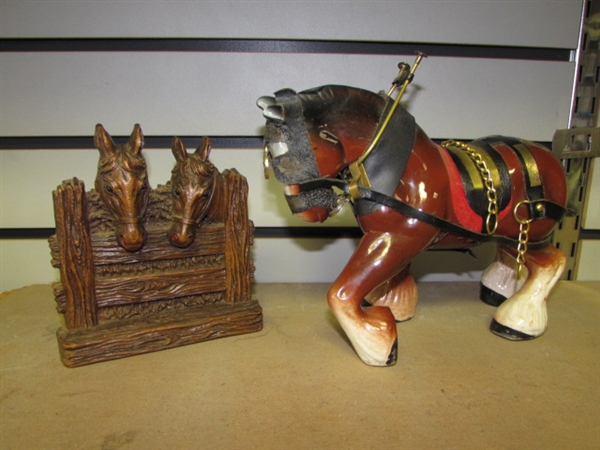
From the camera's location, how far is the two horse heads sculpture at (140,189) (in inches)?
28.8

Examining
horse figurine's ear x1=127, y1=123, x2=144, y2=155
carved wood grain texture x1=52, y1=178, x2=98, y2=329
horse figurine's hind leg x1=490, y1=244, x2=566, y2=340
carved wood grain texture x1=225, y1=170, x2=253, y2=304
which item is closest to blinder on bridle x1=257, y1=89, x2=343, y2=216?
carved wood grain texture x1=225, y1=170, x2=253, y2=304

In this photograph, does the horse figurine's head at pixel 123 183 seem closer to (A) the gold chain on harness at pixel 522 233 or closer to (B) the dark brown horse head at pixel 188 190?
(B) the dark brown horse head at pixel 188 190

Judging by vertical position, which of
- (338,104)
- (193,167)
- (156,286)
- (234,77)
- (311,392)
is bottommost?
(311,392)

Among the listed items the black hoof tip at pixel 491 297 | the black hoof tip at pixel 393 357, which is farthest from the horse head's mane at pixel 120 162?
the black hoof tip at pixel 491 297

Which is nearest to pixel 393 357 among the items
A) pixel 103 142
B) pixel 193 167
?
pixel 193 167

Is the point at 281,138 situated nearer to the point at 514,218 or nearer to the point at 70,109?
the point at 514,218

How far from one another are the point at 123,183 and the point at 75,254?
0.15 m

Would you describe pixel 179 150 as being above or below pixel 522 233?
above

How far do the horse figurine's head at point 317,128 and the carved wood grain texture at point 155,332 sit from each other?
0.31 m

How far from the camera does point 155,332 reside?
2.56ft

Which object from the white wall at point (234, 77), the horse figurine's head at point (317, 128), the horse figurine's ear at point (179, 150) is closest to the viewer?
the horse figurine's head at point (317, 128)

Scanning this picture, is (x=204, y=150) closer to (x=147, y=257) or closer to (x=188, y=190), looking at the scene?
(x=188, y=190)

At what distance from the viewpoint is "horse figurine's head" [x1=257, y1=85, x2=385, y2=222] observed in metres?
0.68

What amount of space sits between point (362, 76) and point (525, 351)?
0.72 metres
